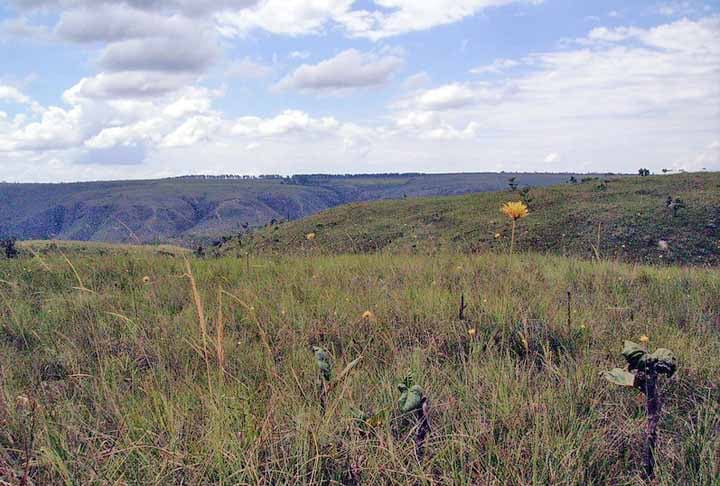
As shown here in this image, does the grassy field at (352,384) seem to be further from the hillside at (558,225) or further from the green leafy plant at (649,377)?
the hillside at (558,225)

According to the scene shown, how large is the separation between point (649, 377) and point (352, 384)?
1.37 meters

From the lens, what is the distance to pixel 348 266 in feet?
19.3

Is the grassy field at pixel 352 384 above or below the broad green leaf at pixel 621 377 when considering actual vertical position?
below

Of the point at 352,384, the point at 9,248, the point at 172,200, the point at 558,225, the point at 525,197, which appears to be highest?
the point at 172,200

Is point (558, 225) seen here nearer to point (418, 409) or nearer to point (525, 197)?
point (525, 197)

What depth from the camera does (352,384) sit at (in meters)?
2.56

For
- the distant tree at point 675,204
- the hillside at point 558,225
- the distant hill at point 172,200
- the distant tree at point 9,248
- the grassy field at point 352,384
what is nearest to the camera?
the grassy field at point 352,384

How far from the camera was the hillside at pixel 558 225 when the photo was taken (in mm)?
12602

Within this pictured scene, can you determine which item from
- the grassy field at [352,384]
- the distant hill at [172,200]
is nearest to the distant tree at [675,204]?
the grassy field at [352,384]

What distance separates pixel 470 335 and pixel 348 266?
2761mm

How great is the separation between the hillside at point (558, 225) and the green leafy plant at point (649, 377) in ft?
23.5

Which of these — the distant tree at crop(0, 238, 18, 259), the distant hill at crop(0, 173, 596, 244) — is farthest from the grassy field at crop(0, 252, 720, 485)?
the distant hill at crop(0, 173, 596, 244)

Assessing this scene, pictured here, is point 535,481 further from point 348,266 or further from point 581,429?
point 348,266

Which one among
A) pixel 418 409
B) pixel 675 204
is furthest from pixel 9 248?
pixel 675 204
